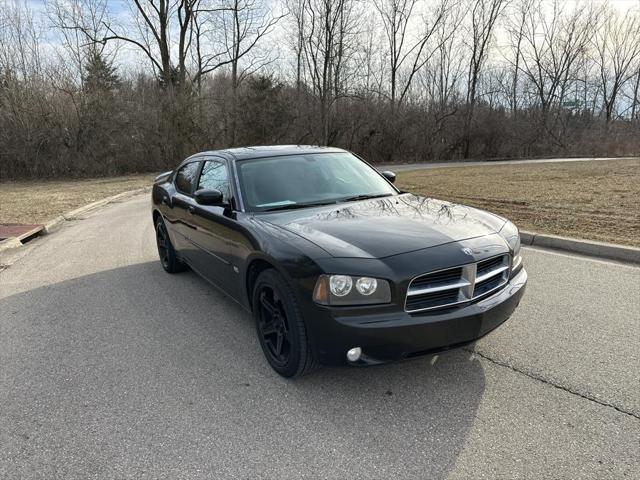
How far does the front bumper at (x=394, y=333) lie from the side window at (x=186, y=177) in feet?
10.2

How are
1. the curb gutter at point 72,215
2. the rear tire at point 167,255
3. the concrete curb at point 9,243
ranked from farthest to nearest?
the curb gutter at point 72,215, the concrete curb at point 9,243, the rear tire at point 167,255

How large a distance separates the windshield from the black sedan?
0.01m

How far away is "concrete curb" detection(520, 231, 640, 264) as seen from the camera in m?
6.03

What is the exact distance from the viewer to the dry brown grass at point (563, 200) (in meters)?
7.43

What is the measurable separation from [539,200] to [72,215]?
1138 centimetres

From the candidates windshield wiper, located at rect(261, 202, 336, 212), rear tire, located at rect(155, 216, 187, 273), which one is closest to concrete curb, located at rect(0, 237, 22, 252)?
rear tire, located at rect(155, 216, 187, 273)

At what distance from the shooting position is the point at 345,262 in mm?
2785

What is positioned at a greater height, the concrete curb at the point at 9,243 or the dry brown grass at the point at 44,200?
the dry brown grass at the point at 44,200

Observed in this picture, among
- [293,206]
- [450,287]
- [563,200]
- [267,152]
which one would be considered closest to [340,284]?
[450,287]

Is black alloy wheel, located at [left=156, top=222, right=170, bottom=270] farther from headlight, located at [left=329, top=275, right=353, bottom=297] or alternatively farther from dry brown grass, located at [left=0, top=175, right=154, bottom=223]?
dry brown grass, located at [left=0, top=175, right=154, bottom=223]

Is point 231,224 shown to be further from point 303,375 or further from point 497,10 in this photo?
point 497,10

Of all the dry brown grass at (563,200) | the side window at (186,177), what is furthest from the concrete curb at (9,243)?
the dry brown grass at (563,200)

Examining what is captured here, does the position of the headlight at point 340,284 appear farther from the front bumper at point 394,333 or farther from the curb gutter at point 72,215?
the curb gutter at point 72,215

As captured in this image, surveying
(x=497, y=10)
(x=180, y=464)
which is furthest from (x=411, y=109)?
(x=180, y=464)
